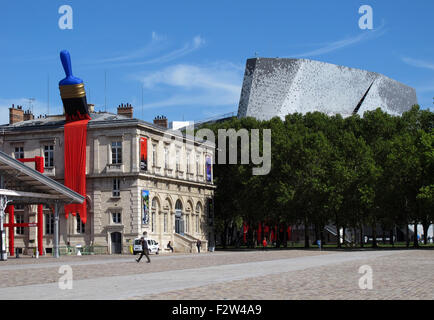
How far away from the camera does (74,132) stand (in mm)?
71812

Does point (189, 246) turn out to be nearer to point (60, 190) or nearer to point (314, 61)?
point (60, 190)

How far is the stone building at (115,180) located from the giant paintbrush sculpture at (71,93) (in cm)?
168

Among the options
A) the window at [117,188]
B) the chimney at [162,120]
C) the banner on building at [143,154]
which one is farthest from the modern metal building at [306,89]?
the window at [117,188]

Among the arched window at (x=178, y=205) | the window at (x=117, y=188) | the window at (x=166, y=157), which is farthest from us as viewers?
the arched window at (x=178, y=205)

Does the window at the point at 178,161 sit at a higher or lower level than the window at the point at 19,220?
higher

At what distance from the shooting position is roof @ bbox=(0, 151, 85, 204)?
52.6m

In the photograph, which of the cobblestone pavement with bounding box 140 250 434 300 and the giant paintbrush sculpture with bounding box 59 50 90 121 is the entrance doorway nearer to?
the giant paintbrush sculpture with bounding box 59 50 90 121

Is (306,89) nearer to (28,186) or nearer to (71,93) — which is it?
(71,93)

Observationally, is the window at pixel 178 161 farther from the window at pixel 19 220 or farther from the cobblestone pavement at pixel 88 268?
the cobblestone pavement at pixel 88 268

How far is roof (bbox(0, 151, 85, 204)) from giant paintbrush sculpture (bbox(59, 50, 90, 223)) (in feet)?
38.3

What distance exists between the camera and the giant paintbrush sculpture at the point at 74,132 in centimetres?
7056

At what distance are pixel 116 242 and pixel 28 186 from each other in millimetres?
15720
